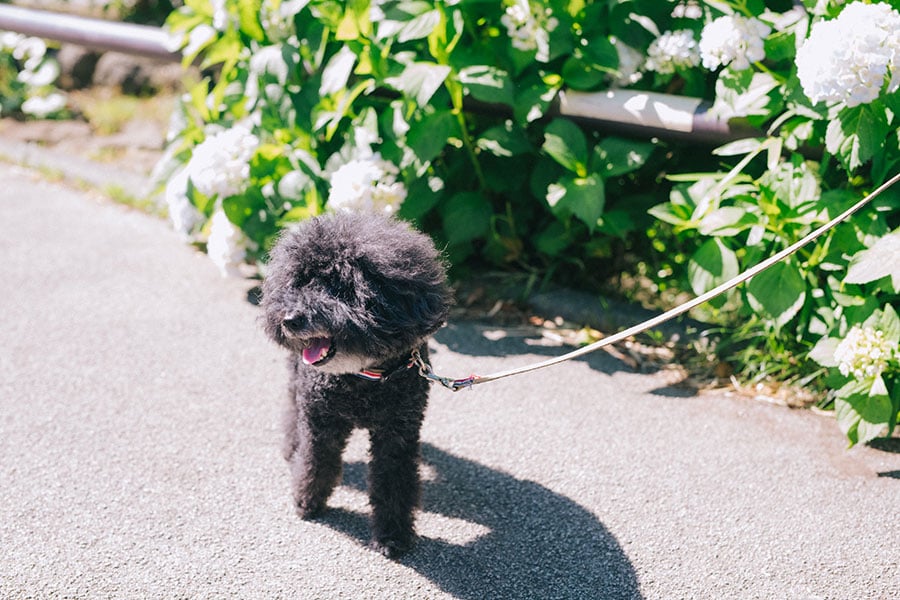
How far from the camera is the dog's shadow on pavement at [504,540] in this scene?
8.86 ft

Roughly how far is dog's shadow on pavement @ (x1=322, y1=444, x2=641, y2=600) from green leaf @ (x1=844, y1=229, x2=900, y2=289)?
4.30ft

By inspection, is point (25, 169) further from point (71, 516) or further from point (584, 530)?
point (584, 530)

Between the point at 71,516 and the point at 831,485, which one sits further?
the point at 831,485

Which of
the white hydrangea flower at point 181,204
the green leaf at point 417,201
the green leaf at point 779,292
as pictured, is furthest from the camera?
the white hydrangea flower at point 181,204

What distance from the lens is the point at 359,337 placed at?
2475 mm

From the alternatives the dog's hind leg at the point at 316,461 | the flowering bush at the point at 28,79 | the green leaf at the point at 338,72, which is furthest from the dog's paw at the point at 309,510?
the flowering bush at the point at 28,79

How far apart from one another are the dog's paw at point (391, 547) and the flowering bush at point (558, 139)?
1703mm

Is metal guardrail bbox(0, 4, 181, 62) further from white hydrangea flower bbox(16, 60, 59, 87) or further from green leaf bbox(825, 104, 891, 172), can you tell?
green leaf bbox(825, 104, 891, 172)

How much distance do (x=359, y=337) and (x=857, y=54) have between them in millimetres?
1933

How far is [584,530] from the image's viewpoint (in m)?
2.96

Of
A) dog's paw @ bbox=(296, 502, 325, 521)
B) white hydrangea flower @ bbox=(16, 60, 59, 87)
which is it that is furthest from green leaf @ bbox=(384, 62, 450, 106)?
white hydrangea flower @ bbox=(16, 60, 59, 87)

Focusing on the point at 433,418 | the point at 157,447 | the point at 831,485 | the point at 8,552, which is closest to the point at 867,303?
the point at 831,485

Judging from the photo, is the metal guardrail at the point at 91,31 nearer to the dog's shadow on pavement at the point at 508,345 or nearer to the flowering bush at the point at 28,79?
the flowering bush at the point at 28,79

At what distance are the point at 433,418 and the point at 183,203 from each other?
2.00 meters
